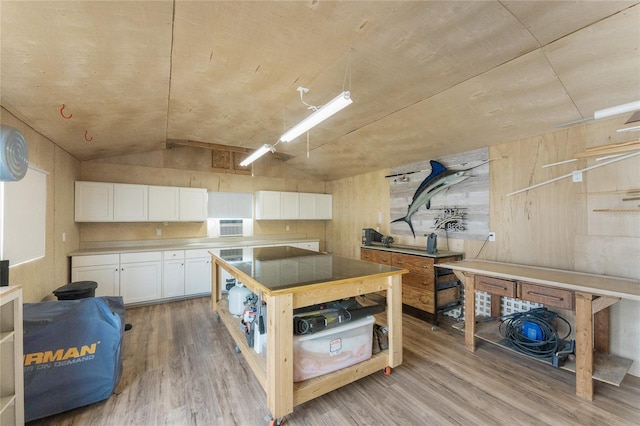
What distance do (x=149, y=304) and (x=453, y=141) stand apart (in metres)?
5.23

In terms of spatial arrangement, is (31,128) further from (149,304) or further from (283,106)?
(149,304)

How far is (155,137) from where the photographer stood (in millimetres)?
4000

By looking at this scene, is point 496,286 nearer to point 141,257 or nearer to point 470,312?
point 470,312

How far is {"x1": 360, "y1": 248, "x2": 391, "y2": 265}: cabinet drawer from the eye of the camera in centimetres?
414

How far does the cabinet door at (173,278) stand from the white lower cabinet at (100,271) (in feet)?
2.04

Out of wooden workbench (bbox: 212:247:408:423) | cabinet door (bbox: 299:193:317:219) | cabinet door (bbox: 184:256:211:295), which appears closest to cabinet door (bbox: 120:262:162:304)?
cabinet door (bbox: 184:256:211:295)

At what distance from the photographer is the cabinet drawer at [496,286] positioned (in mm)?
2496

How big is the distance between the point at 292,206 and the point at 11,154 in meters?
4.51

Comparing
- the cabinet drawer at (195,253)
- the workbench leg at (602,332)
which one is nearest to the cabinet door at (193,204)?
the cabinet drawer at (195,253)

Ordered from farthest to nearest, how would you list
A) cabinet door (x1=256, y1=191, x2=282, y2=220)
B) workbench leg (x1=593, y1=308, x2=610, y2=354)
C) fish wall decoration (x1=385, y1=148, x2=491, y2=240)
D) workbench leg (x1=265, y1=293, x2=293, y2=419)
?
cabinet door (x1=256, y1=191, x2=282, y2=220), fish wall decoration (x1=385, y1=148, x2=491, y2=240), workbench leg (x1=593, y1=308, x2=610, y2=354), workbench leg (x1=265, y1=293, x2=293, y2=419)

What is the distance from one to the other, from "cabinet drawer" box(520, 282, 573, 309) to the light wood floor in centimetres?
68

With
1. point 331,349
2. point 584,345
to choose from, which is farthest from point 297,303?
point 584,345

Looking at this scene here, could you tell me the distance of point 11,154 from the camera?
1726mm

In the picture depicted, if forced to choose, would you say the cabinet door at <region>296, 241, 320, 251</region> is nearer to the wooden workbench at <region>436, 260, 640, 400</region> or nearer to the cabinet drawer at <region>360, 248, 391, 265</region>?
the cabinet drawer at <region>360, 248, 391, 265</region>
